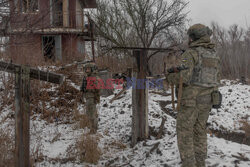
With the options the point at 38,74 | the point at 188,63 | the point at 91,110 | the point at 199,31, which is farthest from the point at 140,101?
the point at 38,74

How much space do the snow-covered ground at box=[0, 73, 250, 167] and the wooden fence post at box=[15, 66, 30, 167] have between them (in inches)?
21.9

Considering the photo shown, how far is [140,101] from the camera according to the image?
445 cm

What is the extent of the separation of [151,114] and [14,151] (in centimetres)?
443

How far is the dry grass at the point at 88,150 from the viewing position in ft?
12.2

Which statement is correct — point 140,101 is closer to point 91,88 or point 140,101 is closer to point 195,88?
point 91,88

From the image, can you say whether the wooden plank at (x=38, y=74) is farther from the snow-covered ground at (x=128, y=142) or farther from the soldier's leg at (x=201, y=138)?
the soldier's leg at (x=201, y=138)

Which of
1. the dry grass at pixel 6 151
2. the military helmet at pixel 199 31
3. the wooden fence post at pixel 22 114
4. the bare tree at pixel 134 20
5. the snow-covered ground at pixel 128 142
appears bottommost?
the snow-covered ground at pixel 128 142

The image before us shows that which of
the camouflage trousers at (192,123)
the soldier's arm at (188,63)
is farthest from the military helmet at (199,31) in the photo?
the camouflage trousers at (192,123)

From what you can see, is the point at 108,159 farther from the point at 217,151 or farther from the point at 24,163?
the point at 217,151

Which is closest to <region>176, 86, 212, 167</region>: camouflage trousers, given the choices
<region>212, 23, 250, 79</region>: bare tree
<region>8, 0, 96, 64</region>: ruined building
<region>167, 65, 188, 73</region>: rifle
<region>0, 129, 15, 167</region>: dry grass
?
<region>167, 65, 188, 73</region>: rifle

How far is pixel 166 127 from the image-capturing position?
209 inches

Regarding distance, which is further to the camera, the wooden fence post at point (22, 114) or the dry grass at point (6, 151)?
the dry grass at point (6, 151)

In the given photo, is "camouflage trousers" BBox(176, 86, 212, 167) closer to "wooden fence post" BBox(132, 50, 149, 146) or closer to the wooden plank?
"wooden fence post" BBox(132, 50, 149, 146)

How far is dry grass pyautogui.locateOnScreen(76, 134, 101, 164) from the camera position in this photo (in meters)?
3.72
